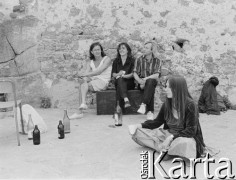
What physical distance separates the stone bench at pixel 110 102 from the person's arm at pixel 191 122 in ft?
7.35

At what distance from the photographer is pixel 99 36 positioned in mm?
5742

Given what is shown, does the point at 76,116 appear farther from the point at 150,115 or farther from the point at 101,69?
the point at 150,115

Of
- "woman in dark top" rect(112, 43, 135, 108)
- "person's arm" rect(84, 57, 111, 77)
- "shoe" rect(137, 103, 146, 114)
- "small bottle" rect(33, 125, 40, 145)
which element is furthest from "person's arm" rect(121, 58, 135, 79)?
"small bottle" rect(33, 125, 40, 145)

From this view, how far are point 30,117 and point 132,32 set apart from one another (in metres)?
2.32

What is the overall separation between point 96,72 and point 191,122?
8.81 ft

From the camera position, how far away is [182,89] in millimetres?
2982

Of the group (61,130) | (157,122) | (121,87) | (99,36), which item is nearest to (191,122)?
(157,122)

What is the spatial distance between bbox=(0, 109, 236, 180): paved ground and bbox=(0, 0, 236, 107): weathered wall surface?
1050 mm

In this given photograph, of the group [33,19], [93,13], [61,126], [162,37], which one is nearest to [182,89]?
[61,126]

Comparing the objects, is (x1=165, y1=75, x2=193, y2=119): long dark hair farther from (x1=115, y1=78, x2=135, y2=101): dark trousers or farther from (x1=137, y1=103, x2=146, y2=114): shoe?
(x1=115, y1=78, x2=135, y2=101): dark trousers

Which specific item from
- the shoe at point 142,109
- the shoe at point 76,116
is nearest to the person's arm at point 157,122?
the shoe at point 142,109

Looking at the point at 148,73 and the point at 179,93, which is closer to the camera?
the point at 179,93

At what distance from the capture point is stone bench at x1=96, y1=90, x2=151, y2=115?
17.1 ft

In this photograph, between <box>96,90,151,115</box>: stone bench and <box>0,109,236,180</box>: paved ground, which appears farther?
<box>96,90,151,115</box>: stone bench
